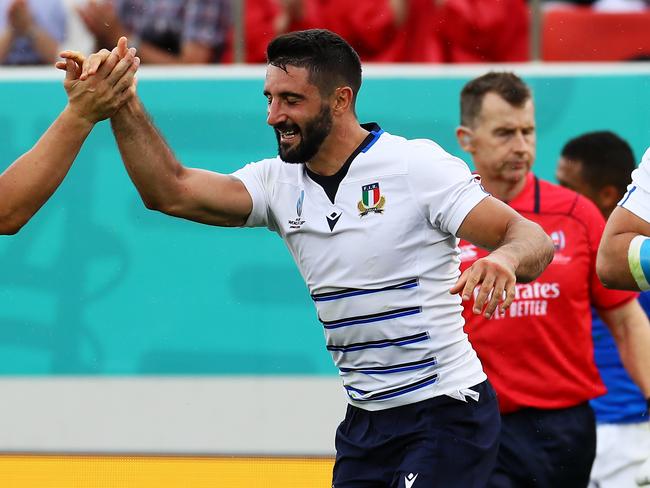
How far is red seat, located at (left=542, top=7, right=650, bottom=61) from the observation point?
24.5 feet

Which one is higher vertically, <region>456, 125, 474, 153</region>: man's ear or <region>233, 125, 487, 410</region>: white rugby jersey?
<region>456, 125, 474, 153</region>: man's ear


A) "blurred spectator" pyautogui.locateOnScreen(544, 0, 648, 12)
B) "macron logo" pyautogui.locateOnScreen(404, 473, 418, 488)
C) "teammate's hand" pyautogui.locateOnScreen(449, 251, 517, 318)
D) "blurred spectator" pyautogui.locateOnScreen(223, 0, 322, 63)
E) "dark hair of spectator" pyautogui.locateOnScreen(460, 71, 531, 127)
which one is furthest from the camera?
"blurred spectator" pyautogui.locateOnScreen(544, 0, 648, 12)

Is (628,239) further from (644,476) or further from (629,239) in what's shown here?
(644,476)

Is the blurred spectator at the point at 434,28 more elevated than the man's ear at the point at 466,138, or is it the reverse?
the blurred spectator at the point at 434,28

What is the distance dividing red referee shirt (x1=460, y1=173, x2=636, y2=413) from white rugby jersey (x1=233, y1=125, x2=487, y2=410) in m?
0.94

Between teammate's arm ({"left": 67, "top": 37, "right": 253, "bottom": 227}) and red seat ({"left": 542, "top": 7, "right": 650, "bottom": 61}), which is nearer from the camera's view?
teammate's arm ({"left": 67, "top": 37, "right": 253, "bottom": 227})

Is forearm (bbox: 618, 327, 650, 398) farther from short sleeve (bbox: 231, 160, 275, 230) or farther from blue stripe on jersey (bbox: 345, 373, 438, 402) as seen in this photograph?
short sleeve (bbox: 231, 160, 275, 230)

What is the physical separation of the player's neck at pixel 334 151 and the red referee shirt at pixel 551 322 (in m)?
1.07

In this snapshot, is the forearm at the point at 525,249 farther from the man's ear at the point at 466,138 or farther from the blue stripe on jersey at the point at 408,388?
the man's ear at the point at 466,138

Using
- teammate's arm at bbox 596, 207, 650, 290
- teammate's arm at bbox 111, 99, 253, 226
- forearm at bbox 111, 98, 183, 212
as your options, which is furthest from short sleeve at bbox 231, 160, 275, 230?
teammate's arm at bbox 596, 207, 650, 290

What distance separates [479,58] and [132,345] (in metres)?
2.53

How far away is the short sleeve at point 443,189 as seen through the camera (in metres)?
4.04

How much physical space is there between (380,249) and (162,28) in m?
3.94

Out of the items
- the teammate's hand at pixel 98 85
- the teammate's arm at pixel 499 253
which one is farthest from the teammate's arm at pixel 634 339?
the teammate's hand at pixel 98 85
